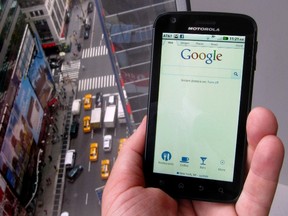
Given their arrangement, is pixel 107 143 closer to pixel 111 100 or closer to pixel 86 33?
pixel 111 100

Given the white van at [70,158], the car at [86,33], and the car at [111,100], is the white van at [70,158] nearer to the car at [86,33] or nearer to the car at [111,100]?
the car at [111,100]

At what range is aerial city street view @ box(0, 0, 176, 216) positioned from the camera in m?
23.0

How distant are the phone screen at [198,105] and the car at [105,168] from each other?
793 inches

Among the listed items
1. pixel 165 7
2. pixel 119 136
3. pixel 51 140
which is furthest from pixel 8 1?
pixel 165 7

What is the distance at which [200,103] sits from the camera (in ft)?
14.5

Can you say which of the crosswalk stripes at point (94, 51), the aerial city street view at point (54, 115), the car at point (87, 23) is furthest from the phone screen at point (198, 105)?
the car at point (87, 23)

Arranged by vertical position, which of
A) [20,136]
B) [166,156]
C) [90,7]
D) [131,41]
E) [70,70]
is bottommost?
[70,70]

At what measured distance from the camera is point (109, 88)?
29.5 meters

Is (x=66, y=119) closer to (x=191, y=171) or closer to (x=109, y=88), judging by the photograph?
(x=109, y=88)

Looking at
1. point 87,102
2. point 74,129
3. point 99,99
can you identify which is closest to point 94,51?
point 99,99

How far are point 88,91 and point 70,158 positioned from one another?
5.95 metres

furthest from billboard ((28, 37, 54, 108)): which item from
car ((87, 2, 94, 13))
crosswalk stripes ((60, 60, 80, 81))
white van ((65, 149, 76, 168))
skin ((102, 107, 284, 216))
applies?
skin ((102, 107, 284, 216))

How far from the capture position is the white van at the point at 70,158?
1006 inches

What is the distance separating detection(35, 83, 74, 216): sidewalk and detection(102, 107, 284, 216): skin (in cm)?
2056
